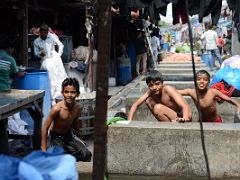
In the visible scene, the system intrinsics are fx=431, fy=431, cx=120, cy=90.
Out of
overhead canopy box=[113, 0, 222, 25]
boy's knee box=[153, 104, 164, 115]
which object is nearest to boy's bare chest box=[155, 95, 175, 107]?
boy's knee box=[153, 104, 164, 115]

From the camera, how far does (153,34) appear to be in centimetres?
2153

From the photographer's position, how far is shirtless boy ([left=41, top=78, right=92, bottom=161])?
5.52 meters

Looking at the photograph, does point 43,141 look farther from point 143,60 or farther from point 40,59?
point 143,60

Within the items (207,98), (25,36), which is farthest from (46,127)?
(25,36)

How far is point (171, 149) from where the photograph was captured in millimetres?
4957

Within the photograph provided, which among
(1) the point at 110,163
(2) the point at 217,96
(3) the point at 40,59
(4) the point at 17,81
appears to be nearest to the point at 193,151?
(1) the point at 110,163

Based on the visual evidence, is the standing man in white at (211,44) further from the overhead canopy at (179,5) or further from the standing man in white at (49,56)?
the overhead canopy at (179,5)

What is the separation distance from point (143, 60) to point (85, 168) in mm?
13376

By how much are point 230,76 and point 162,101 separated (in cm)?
220

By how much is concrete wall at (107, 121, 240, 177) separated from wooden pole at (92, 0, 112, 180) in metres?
2.43

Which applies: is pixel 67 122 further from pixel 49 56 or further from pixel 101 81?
pixel 49 56

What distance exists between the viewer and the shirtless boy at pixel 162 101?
5727 mm

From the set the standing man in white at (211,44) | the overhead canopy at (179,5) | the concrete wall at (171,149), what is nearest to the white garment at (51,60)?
the overhead canopy at (179,5)

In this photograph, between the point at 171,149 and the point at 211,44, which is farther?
the point at 211,44
